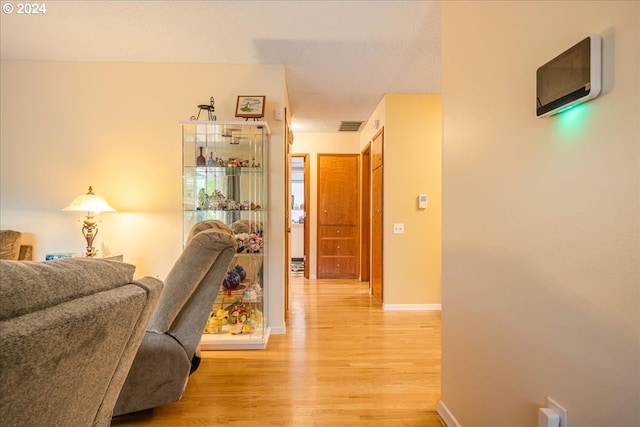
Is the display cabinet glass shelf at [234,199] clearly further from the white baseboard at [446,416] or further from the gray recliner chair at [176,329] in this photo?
the white baseboard at [446,416]

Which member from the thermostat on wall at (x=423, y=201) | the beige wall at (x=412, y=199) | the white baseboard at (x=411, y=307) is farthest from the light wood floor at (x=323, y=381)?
the thermostat on wall at (x=423, y=201)

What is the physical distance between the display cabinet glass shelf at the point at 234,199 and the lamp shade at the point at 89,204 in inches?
27.8

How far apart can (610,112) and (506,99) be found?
0.51 meters

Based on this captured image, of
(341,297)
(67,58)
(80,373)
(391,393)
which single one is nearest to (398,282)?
(341,297)

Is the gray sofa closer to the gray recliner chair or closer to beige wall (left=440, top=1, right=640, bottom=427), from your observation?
the gray recliner chair

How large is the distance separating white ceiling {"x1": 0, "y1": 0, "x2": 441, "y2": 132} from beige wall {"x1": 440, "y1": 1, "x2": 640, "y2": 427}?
0.96 meters

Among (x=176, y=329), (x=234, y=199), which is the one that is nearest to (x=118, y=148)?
(x=234, y=199)

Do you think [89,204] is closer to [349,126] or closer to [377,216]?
[377,216]

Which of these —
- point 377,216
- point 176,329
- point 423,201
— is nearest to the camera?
point 176,329

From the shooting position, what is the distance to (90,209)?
2879 millimetres

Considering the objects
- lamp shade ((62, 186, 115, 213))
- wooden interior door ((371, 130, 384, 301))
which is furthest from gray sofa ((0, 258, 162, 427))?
wooden interior door ((371, 130, 384, 301))

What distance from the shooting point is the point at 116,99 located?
10.4 ft

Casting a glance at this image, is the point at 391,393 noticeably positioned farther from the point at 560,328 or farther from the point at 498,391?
the point at 560,328

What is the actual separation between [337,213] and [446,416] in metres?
4.40
